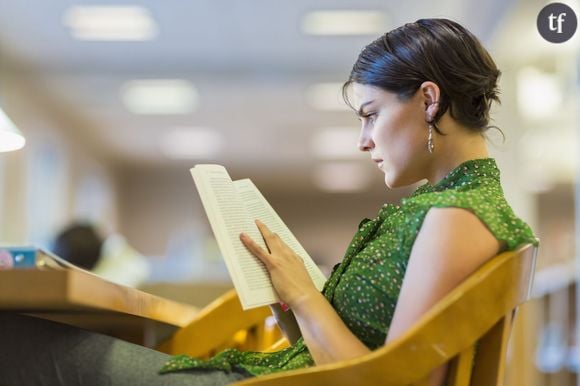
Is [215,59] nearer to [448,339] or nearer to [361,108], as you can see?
[361,108]

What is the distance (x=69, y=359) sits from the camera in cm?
93

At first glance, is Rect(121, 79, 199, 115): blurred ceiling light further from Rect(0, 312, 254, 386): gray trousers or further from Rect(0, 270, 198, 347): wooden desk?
Rect(0, 312, 254, 386): gray trousers

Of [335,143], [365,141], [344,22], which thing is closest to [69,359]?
[365,141]

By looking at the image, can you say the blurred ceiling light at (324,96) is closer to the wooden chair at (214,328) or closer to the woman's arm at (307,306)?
the wooden chair at (214,328)

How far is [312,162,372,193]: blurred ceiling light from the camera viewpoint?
11.0 meters

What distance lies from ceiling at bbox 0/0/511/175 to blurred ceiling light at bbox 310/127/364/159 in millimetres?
194

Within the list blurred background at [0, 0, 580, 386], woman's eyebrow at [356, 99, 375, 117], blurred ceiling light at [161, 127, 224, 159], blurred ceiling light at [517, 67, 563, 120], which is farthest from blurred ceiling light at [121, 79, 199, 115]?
woman's eyebrow at [356, 99, 375, 117]

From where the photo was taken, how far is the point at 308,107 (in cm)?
769

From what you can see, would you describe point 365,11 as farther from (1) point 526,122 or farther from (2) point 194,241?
(2) point 194,241

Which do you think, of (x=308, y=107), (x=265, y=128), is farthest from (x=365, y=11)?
(x=265, y=128)

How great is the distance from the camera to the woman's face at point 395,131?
3.61 feet

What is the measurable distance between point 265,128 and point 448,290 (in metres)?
7.66

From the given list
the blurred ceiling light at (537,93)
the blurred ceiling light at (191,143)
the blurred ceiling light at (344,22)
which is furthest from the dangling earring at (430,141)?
the blurred ceiling light at (191,143)
